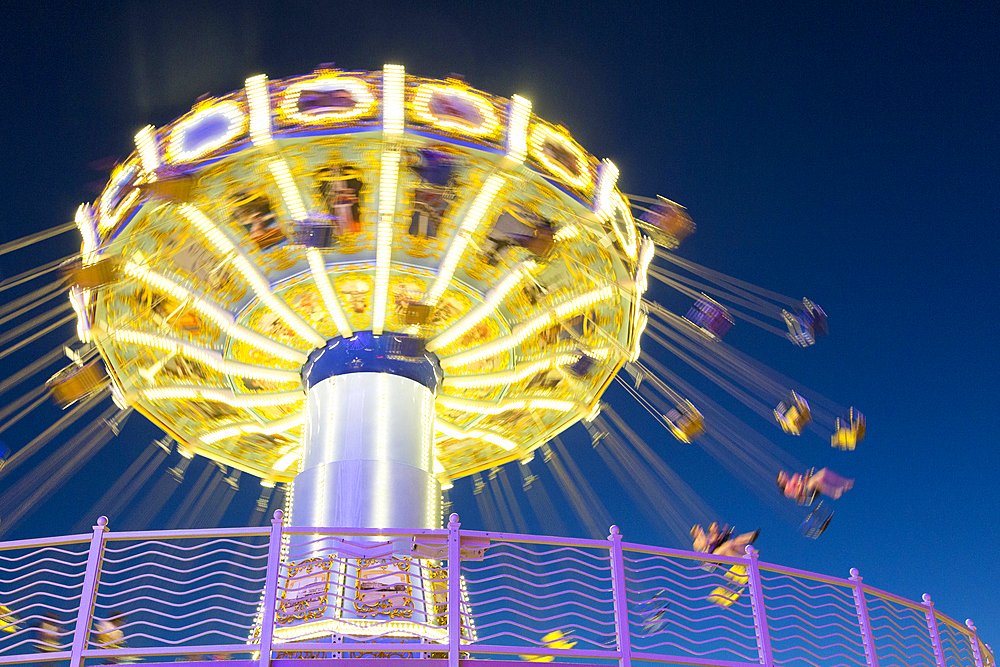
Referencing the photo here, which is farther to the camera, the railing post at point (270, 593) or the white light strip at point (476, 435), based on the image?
the white light strip at point (476, 435)

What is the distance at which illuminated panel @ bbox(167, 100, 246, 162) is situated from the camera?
32.1 feet

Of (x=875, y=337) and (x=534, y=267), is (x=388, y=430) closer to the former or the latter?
(x=534, y=267)

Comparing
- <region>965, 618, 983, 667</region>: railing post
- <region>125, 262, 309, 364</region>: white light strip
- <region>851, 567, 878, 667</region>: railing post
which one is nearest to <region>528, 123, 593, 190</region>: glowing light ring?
<region>125, 262, 309, 364</region>: white light strip

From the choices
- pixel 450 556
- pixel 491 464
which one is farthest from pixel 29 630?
pixel 491 464

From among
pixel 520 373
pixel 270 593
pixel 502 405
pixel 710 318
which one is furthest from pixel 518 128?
pixel 270 593

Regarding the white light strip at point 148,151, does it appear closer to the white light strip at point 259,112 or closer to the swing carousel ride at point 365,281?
the swing carousel ride at point 365,281

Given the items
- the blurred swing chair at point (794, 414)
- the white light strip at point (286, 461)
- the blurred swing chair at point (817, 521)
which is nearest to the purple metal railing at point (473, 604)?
the blurred swing chair at point (817, 521)

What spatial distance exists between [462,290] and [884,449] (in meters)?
19.3

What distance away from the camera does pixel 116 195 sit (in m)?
10.2

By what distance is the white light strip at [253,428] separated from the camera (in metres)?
13.1

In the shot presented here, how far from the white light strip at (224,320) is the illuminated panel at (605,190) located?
14.4ft

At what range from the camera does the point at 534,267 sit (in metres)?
11.6

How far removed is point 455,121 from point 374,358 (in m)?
3.13

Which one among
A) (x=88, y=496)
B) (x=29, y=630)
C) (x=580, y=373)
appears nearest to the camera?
(x=29, y=630)
